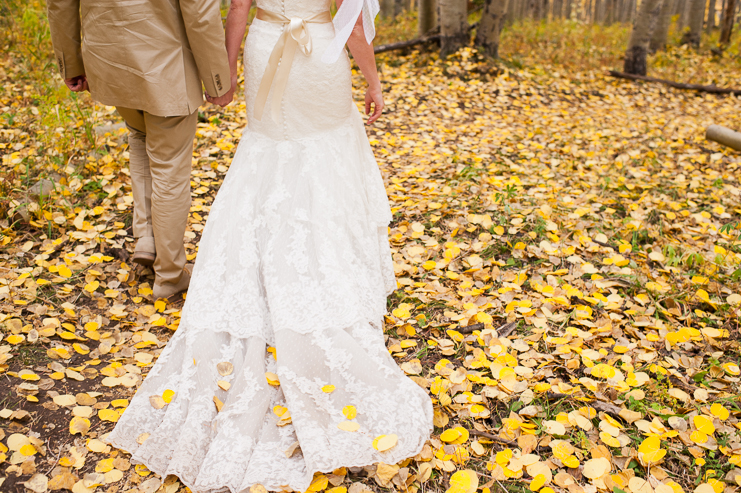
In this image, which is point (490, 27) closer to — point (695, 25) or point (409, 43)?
point (409, 43)

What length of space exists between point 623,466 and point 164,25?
9.02 ft

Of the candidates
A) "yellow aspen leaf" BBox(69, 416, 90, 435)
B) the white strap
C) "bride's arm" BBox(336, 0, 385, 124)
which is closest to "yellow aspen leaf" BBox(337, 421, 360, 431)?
"yellow aspen leaf" BBox(69, 416, 90, 435)

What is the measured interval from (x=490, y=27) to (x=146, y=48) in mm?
6298

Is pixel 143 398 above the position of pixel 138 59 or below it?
below

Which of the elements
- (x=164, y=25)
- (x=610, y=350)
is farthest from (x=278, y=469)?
(x=164, y=25)

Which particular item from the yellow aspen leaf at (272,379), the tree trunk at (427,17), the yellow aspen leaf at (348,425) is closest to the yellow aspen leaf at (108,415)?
the yellow aspen leaf at (272,379)

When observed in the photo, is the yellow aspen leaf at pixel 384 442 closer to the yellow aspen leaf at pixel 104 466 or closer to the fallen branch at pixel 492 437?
the fallen branch at pixel 492 437

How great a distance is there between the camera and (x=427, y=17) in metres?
8.41

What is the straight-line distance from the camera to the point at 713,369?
96.5 inches

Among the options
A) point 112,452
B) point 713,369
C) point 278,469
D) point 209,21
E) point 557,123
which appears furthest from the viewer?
point 557,123

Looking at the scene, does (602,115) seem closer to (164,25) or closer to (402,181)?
(402,181)

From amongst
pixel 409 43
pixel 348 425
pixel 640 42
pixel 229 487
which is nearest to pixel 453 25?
pixel 409 43

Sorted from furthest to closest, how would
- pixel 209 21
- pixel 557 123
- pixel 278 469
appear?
pixel 557 123, pixel 209 21, pixel 278 469

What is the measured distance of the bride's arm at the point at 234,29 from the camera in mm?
2199
